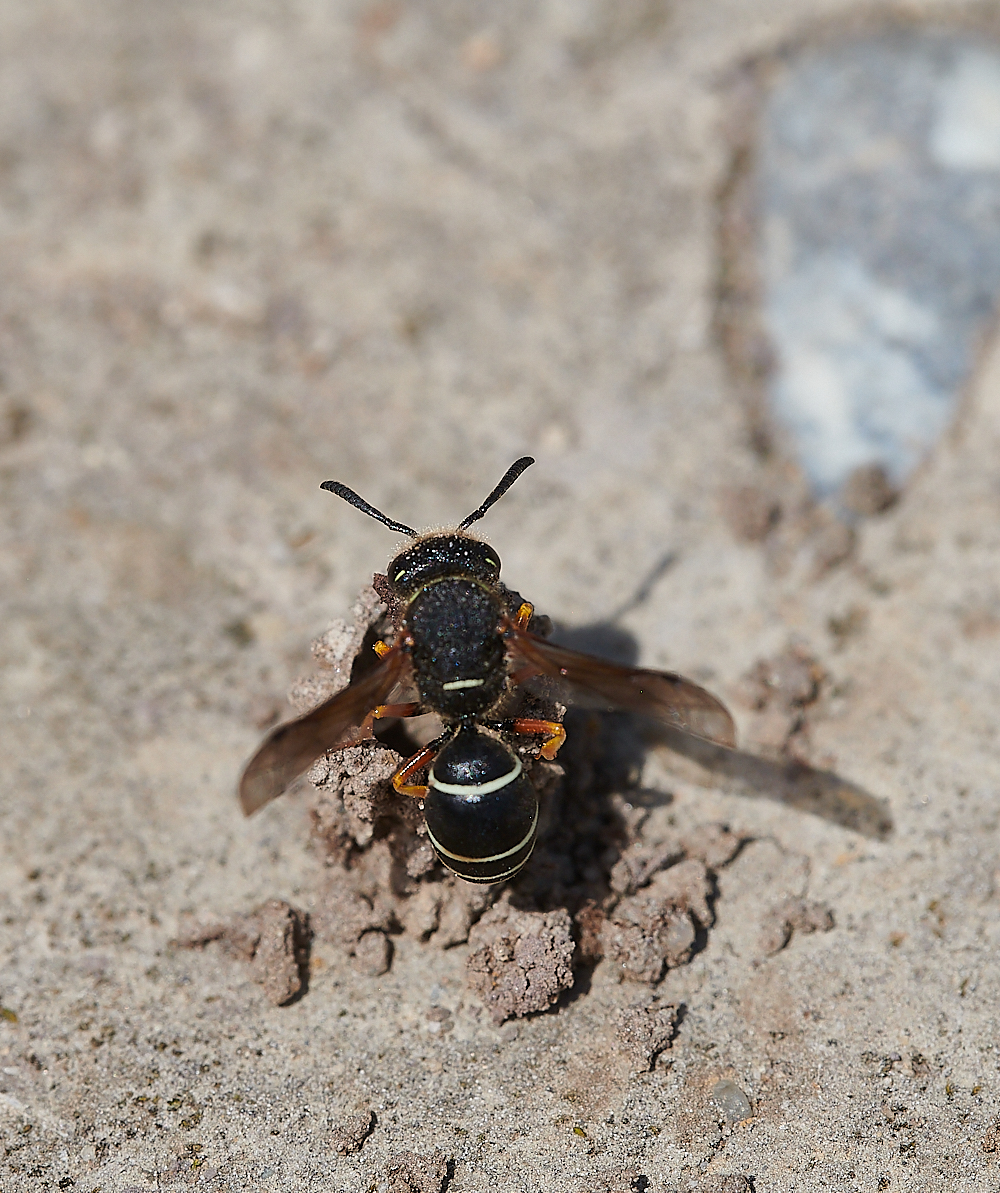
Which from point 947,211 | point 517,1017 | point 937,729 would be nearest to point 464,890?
point 517,1017

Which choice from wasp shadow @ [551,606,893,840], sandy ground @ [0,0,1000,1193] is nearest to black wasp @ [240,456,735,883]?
wasp shadow @ [551,606,893,840]

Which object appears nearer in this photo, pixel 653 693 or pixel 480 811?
pixel 480 811

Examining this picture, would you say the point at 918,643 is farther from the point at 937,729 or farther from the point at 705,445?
the point at 705,445

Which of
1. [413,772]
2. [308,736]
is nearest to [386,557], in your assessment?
[413,772]

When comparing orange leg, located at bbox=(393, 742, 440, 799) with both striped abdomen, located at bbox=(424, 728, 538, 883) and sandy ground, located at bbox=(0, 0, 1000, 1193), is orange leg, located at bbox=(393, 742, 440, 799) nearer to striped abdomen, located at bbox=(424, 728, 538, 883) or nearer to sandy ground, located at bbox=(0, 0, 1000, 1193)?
striped abdomen, located at bbox=(424, 728, 538, 883)

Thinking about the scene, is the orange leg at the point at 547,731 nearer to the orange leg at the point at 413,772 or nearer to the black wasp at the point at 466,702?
the black wasp at the point at 466,702

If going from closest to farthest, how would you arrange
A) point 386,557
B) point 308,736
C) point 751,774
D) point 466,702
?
point 308,736, point 466,702, point 751,774, point 386,557

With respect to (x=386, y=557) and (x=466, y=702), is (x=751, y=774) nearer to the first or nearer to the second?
(x=466, y=702)
